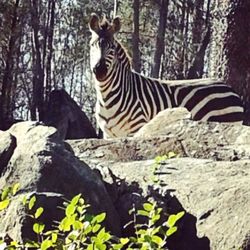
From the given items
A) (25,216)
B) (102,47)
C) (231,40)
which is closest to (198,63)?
(231,40)

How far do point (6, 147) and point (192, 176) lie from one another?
2.45ft

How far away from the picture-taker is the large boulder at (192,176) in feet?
9.55

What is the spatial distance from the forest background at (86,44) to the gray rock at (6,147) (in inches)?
279

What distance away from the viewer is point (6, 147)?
3.14 m

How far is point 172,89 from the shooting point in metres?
8.88

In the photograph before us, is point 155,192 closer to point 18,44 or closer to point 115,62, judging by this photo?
point 115,62

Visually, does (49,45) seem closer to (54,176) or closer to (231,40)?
(231,40)

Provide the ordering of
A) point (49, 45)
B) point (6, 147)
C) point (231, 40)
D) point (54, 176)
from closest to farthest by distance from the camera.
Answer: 1. point (54, 176)
2. point (6, 147)
3. point (231, 40)
4. point (49, 45)

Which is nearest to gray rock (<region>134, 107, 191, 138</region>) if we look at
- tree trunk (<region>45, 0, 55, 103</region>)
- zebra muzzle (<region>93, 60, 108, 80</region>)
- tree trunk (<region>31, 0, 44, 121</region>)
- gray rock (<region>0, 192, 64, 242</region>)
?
gray rock (<region>0, 192, 64, 242</region>)

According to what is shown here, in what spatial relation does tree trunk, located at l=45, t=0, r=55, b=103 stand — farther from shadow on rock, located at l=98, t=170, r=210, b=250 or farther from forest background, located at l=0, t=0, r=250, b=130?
shadow on rock, located at l=98, t=170, r=210, b=250

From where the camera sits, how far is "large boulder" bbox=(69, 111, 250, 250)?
9.55 ft

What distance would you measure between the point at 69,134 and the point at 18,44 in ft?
29.8

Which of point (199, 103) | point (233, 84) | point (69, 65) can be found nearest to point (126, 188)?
point (199, 103)

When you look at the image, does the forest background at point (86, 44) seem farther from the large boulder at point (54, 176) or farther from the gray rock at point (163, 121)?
the large boulder at point (54, 176)
